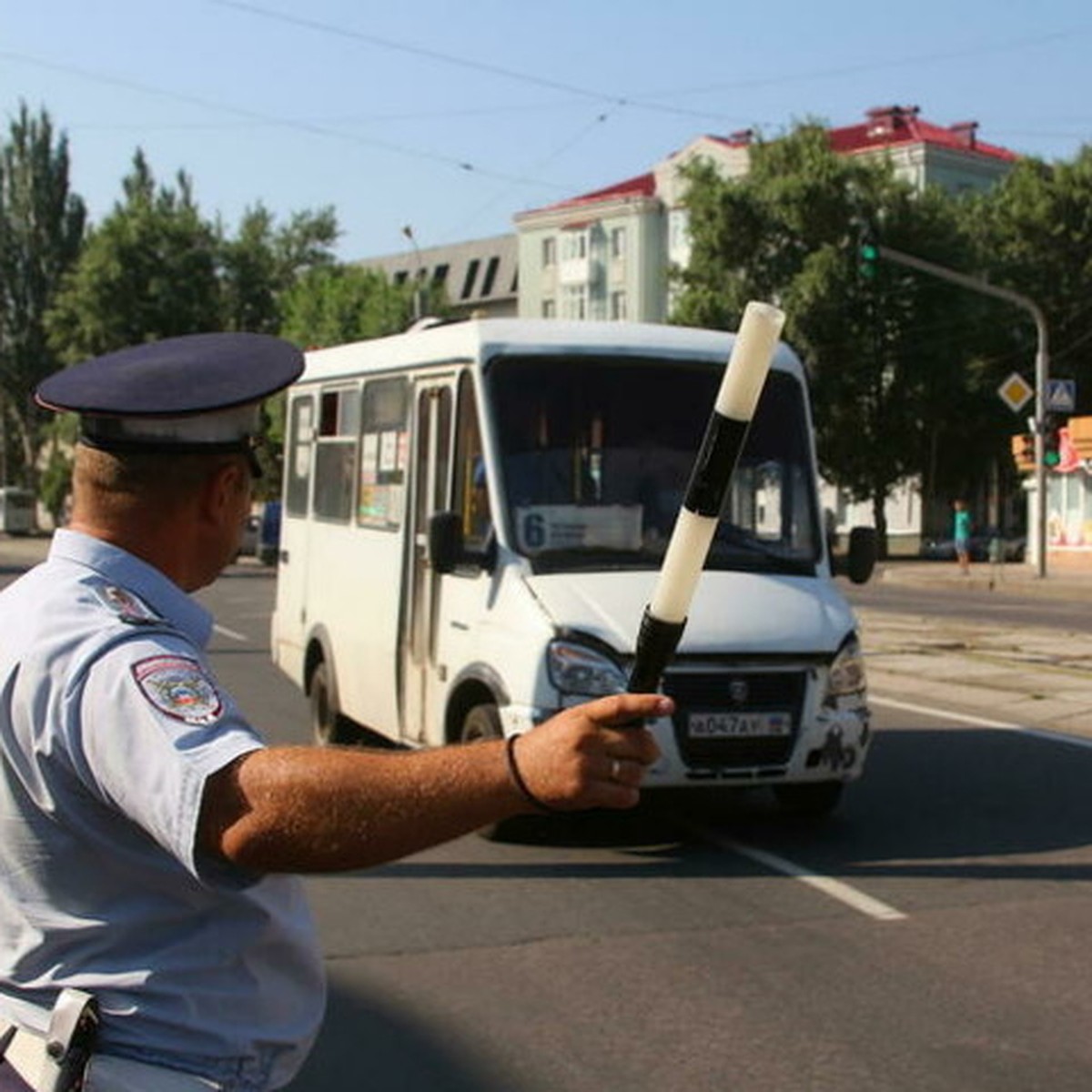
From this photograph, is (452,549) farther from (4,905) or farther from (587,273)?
(587,273)

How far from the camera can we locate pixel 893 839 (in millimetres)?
7848

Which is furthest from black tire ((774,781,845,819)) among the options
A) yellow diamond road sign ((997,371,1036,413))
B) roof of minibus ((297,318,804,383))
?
yellow diamond road sign ((997,371,1036,413))

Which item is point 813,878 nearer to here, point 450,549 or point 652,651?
point 450,549

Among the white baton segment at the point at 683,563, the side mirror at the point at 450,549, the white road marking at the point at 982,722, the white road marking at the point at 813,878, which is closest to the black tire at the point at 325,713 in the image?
the side mirror at the point at 450,549

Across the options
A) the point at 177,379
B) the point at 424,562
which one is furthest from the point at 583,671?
the point at 177,379

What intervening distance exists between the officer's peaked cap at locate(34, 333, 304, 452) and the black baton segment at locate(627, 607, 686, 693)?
552 millimetres

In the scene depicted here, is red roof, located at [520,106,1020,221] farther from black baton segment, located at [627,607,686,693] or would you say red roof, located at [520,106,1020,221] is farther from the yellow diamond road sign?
black baton segment, located at [627,607,686,693]

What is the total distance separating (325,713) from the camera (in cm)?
1034

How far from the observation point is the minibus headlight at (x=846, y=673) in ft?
25.5

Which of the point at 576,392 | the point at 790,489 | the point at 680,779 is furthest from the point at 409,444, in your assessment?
the point at 680,779

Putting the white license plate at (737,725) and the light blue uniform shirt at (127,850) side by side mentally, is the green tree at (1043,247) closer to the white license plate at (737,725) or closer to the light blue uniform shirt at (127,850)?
the white license plate at (737,725)

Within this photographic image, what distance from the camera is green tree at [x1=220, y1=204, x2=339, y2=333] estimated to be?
224ft

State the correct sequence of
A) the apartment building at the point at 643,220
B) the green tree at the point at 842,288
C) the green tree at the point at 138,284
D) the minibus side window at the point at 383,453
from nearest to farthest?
the minibus side window at the point at 383,453, the green tree at the point at 842,288, the green tree at the point at 138,284, the apartment building at the point at 643,220

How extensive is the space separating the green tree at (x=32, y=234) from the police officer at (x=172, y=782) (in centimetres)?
7783
